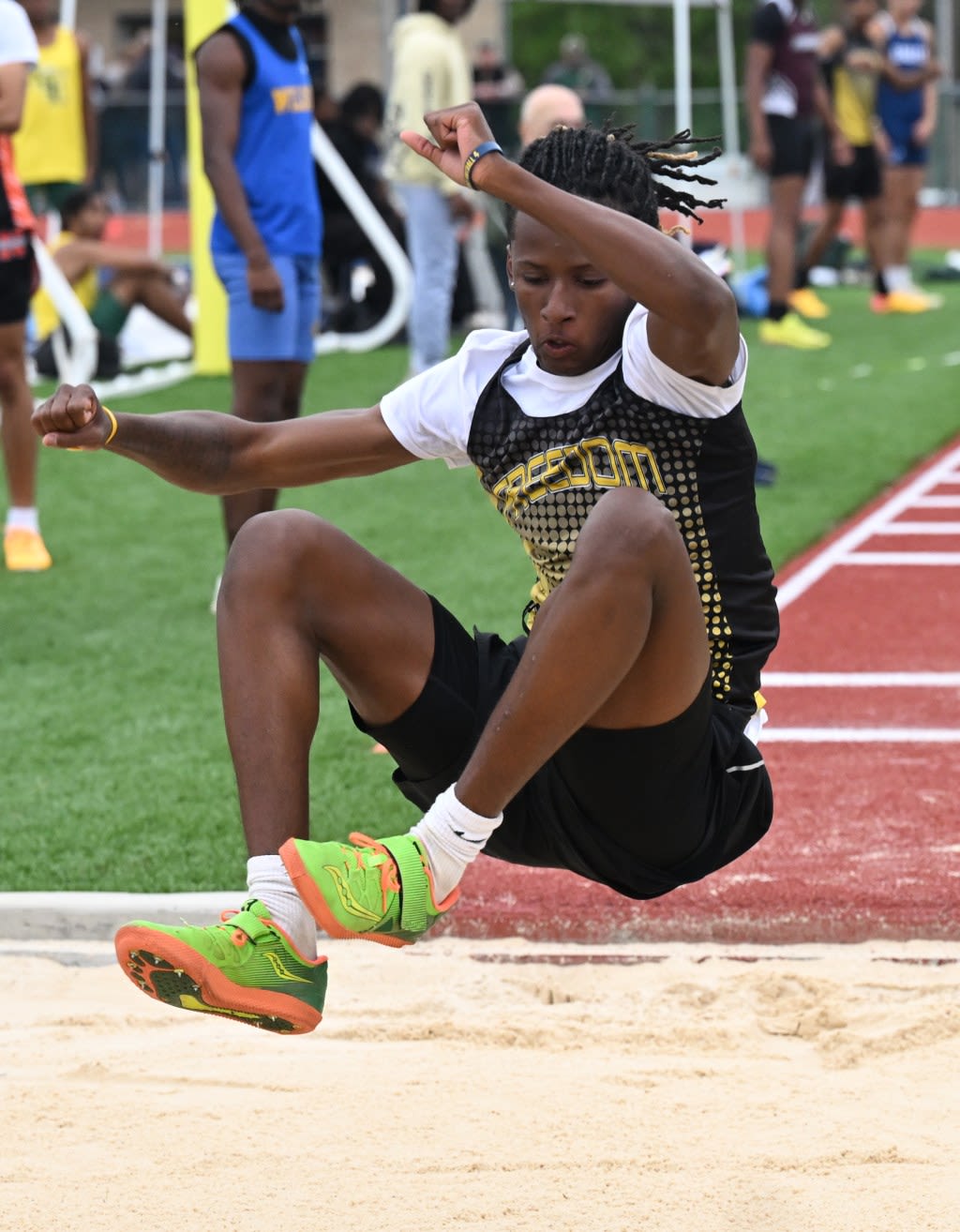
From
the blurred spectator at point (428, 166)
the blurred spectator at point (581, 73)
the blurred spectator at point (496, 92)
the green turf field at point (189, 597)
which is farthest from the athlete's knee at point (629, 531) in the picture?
the blurred spectator at point (581, 73)

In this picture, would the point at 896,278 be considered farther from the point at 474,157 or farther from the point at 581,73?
the point at 474,157

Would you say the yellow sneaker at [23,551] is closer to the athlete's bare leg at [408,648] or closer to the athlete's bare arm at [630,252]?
the athlete's bare leg at [408,648]

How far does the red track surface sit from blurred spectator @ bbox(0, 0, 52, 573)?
10.2ft

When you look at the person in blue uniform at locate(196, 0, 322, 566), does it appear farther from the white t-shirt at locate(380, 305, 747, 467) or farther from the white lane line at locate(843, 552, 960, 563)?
the white t-shirt at locate(380, 305, 747, 467)

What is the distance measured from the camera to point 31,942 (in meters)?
4.47

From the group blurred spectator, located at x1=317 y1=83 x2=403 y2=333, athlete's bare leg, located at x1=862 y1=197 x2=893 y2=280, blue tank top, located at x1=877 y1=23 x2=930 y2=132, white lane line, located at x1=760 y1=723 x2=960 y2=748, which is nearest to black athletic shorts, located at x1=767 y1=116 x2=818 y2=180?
athlete's bare leg, located at x1=862 y1=197 x2=893 y2=280

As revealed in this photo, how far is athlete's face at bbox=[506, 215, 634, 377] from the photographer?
3.23m

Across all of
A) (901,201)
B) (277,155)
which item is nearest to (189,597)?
(277,155)

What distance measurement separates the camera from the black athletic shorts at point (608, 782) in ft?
10.6

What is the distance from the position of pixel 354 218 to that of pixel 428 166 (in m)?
3.71

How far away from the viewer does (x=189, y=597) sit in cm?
757

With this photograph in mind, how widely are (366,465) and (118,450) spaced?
471 mm

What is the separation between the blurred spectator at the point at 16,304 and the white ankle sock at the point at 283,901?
4.86m

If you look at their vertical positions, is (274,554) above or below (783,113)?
above
